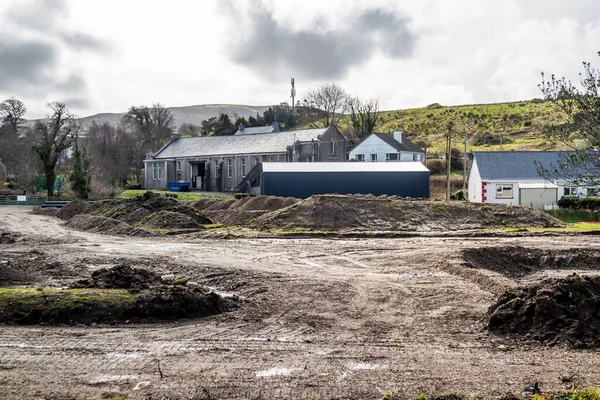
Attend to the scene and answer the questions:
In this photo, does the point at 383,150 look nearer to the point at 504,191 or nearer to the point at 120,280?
the point at 504,191

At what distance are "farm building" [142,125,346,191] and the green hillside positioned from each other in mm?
24487

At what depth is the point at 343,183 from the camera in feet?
166

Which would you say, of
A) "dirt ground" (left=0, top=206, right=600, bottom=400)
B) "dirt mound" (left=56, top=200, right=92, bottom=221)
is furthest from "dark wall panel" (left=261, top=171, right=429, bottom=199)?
"dirt ground" (left=0, top=206, right=600, bottom=400)

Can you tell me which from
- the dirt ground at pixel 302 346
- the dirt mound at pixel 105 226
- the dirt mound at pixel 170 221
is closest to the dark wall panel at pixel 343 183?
the dirt mound at pixel 170 221

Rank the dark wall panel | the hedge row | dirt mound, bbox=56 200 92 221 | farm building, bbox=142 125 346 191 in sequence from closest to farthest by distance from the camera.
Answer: the hedge row < dirt mound, bbox=56 200 92 221 < the dark wall panel < farm building, bbox=142 125 346 191

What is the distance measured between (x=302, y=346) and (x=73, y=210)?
41.2 metres

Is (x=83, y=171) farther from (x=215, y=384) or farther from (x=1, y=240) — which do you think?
(x=215, y=384)

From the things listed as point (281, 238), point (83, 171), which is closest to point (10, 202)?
point (83, 171)

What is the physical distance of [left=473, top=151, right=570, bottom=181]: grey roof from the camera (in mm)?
51125

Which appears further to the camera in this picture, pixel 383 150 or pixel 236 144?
pixel 383 150

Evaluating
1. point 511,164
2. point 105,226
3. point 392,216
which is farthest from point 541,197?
point 105,226

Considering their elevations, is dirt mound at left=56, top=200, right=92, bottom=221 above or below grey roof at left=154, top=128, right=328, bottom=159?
below

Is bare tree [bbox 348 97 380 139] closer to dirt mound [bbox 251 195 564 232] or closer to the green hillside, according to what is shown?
the green hillside

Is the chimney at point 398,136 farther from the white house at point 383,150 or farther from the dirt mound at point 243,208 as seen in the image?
the dirt mound at point 243,208
